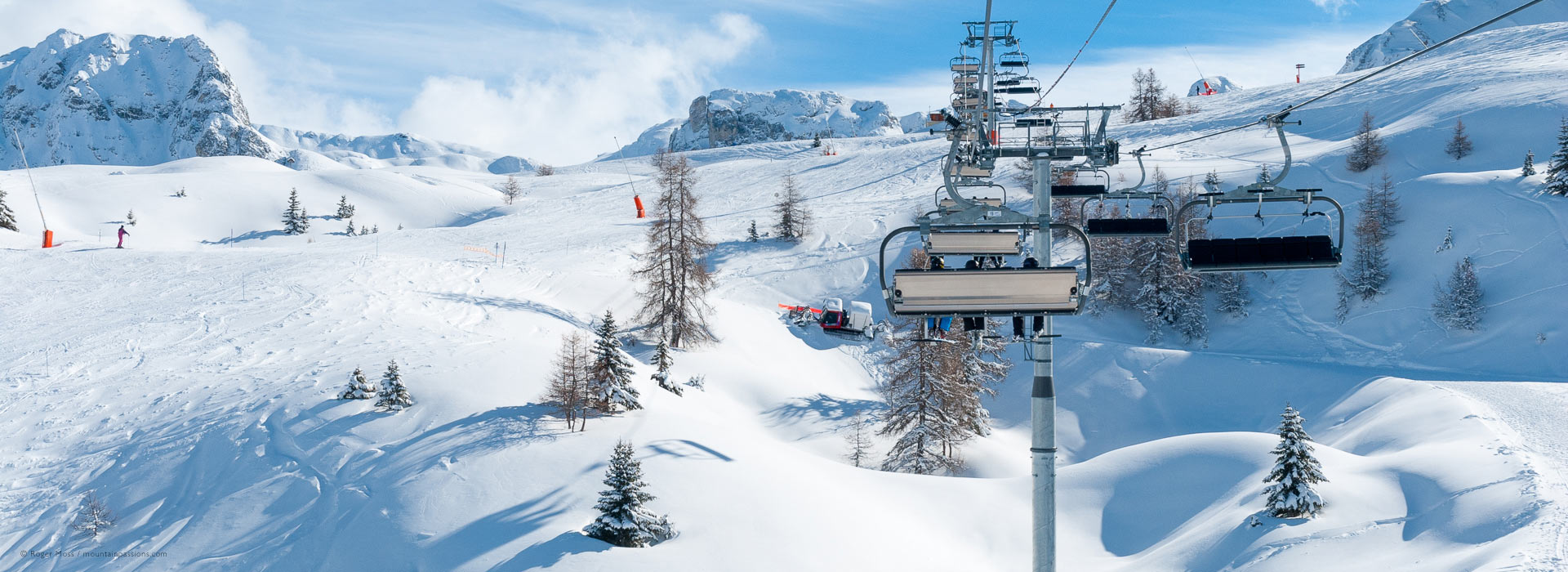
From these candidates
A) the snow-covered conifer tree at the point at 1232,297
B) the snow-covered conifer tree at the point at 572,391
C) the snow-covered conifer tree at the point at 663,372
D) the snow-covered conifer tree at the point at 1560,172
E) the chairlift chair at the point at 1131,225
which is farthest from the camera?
the snow-covered conifer tree at the point at 1232,297

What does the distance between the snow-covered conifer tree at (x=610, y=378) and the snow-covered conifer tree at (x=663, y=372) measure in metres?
3.30

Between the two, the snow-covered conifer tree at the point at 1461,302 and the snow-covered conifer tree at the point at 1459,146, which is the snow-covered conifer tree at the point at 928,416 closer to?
the snow-covered conifer tree at the point at 1461,302

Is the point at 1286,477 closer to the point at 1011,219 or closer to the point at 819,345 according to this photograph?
the point at 1011,219

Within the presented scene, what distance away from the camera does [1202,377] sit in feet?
99.1

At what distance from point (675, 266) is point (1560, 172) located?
3556 cm

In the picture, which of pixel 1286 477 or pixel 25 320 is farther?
pixel 25 320

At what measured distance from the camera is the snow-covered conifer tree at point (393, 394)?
18.7 metres

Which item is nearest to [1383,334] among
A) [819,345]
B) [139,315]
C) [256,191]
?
[819,345]

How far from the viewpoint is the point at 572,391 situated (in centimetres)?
1839

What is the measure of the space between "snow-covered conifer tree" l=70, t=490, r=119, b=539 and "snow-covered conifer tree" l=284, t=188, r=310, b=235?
136ft

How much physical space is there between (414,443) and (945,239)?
12.8 meters

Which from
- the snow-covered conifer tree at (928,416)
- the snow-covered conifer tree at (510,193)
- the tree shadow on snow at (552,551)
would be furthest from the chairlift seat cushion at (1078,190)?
the snow-covered conifer tree at (510,193)

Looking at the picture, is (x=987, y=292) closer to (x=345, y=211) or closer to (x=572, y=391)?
(x=572, y=391)

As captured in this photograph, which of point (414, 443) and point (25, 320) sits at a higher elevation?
point (25, 320)
